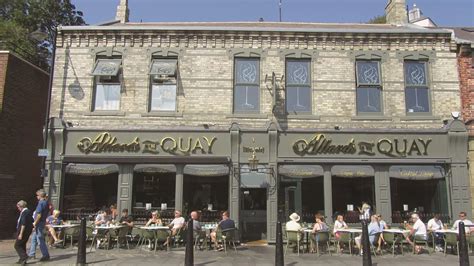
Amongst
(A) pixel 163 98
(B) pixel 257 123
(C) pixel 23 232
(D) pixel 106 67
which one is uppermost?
(D) pixel 106 67

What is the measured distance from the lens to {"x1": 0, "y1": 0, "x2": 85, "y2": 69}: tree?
21625 mm

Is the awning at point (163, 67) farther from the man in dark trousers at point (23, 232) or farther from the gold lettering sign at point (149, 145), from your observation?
the man in dark trousers at point (23, 232)

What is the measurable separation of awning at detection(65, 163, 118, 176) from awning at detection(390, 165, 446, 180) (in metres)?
9.16

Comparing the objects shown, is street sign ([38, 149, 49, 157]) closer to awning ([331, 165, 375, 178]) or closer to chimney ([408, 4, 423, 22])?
awning ([331, 165, 375, 178])

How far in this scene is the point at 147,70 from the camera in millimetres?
14211

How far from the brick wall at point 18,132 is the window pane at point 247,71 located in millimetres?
8115

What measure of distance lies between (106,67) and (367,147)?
904 centimetres

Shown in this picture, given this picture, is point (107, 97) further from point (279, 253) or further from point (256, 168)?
point (279, 253)

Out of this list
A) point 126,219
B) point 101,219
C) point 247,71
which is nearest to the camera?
point 101,219

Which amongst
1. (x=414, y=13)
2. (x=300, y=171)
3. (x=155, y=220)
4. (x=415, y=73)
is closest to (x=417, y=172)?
(x=415, y=73)

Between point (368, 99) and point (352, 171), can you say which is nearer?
point (352, 171)

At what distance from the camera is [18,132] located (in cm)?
1551

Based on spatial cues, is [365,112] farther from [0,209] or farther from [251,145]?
[0,209]

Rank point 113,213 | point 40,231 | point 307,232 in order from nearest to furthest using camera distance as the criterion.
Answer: point 40,231 → point 307,232 → point 113,213
